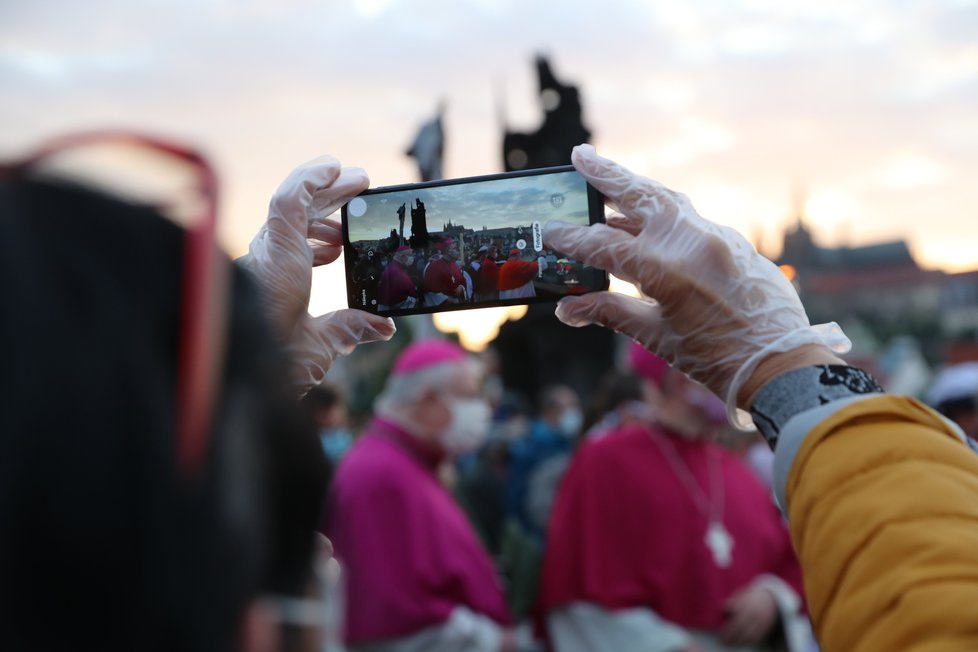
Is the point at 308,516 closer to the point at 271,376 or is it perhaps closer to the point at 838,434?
the point at 271,376

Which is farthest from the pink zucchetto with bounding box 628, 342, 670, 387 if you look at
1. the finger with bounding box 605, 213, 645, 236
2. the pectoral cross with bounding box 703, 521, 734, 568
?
the finger with bounding box 605, 213, 645, 236

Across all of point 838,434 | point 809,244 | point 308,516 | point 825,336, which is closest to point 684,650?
point 825,336

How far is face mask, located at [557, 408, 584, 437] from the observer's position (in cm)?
1120

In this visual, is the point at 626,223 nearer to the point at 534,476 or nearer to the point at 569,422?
the point at 534,476

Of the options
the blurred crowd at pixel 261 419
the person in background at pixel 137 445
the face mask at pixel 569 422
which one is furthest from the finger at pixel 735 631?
the face mask at pixel 569 422

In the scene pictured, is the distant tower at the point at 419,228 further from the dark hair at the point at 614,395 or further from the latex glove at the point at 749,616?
the dark hair at the point at 614,395

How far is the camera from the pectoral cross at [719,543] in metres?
4.66

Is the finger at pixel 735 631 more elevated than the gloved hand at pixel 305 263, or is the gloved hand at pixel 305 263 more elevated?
the gloved hand at pixel 305 263

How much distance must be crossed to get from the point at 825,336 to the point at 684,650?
119 inches

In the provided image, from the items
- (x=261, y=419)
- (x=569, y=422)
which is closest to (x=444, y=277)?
(x=261, y=419)

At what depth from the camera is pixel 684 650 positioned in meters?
4.44

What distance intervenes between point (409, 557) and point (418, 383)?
4.03 ft

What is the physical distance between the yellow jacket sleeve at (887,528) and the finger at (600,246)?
52 centimetres

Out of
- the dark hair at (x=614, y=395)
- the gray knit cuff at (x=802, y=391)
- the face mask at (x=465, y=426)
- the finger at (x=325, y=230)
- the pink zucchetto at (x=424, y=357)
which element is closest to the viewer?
the gray knit cuff at (x=802, y=391)
